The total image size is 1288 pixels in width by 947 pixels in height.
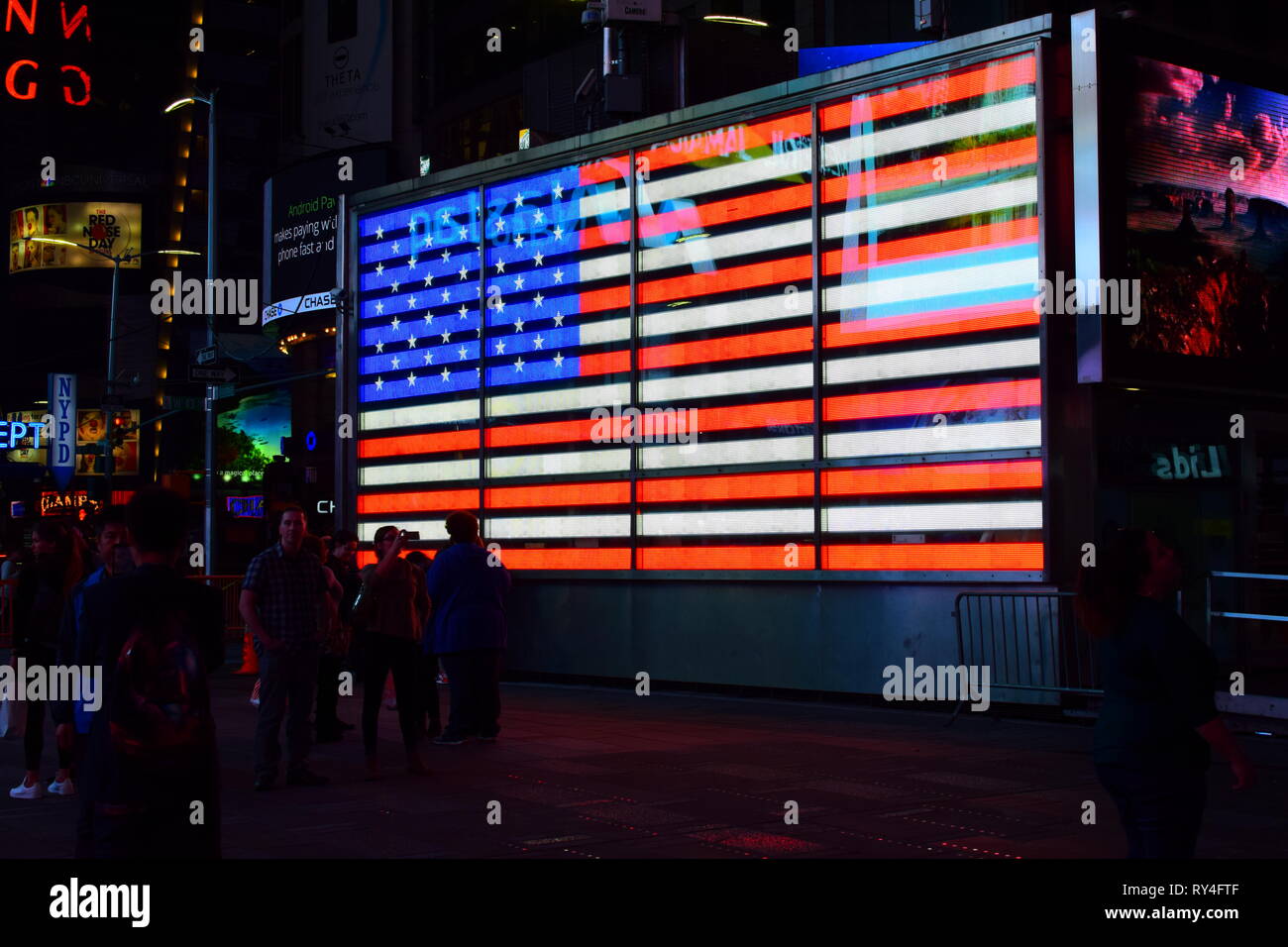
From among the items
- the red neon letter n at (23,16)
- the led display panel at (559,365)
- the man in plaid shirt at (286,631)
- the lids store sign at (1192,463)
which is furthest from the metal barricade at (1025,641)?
the red neon letter n at (23,16)

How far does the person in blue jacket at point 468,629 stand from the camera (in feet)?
45.9

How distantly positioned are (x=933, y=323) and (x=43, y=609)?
9.31 metres

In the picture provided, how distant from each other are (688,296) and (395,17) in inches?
1864

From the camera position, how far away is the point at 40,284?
84.0m

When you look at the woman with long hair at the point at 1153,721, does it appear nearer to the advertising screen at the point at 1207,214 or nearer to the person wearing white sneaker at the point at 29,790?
the person wearing white sneaker at the point at 29,790

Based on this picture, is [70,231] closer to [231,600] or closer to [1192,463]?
[231,600]

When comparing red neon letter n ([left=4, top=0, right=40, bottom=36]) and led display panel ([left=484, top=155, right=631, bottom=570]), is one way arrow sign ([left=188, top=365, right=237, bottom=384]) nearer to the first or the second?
led display panel ([left=484, top=155, right=631, bottom=570])

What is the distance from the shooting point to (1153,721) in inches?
231

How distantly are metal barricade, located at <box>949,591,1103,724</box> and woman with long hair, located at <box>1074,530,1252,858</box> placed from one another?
8.61 meters

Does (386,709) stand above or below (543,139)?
below

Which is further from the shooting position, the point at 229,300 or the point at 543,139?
the point at 229,300

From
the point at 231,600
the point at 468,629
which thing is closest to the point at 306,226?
the point at 231,600
